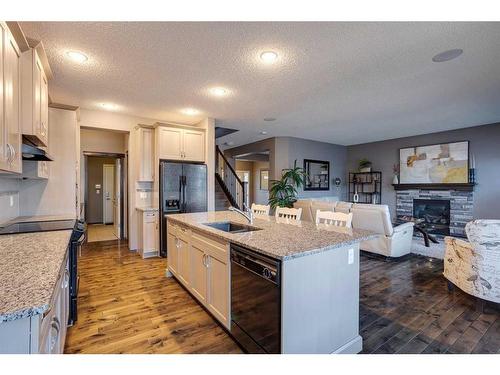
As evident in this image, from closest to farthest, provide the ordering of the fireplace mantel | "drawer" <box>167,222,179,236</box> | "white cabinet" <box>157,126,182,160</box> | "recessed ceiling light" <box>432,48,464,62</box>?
1. "recessed ceiling light" <box>432,48,464,62</box>
2. "drawer" <box>167,222,179,236</box>
3. "white cabinet" <box>157,126,182,160</box>
4. the fireplace mantel

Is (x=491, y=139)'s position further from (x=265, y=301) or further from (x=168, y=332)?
(x=168, y=332)

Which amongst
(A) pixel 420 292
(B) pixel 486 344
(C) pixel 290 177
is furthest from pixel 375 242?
(C) pixel 290 177

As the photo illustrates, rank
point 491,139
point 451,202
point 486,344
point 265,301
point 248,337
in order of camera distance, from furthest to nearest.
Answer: point 451,202 → point 491,139 → point 486,344 → point 248,337 → point 265,301

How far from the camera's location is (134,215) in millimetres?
4848

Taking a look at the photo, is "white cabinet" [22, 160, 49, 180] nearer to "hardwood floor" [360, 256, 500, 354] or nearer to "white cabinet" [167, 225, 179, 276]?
"white cabinet" [167, 225, 179, 276]

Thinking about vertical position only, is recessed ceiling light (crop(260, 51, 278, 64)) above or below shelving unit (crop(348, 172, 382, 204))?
above

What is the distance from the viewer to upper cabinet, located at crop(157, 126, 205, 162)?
14.9 feet

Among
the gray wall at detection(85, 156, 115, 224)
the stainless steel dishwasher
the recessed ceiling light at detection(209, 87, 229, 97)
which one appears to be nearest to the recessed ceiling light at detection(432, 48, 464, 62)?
the recessed ceiling light at detection(209, 87, 229, 97)

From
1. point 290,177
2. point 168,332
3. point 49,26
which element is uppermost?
point 49,26

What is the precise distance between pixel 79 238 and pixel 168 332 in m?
1.16

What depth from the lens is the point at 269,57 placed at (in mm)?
2561

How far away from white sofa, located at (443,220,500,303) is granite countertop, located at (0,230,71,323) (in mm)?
3348

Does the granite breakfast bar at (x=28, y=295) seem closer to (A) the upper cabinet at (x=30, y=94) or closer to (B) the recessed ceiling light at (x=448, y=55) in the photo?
(A) the upper cabinet at (x=30, y=94)

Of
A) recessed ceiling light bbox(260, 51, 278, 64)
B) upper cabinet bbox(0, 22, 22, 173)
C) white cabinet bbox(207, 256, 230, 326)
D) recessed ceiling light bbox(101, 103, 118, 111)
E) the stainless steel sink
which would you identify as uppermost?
recessed ceiling light bbox(101, 103, 118, 111)
